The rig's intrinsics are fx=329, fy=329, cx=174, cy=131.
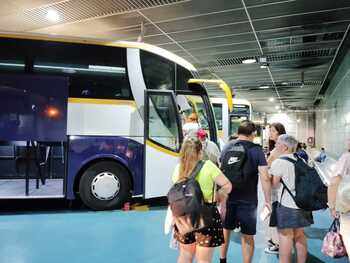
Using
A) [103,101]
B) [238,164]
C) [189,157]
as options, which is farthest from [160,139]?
[189,157]

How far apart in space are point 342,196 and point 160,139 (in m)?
3.65

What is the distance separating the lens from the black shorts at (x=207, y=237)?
2.59m

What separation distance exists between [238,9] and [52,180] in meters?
4.94

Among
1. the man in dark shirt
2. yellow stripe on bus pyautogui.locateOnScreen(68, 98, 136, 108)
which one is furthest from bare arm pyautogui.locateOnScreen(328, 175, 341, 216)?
yellow stripe on bus pyautogui.locateOnScreen(68, 98, 136, 108)

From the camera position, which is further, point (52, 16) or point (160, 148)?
point (52, 16)

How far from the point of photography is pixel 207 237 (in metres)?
2.59

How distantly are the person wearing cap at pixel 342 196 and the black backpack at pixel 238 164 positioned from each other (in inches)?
31.0

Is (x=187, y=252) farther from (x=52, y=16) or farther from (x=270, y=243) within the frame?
(x=52, y=16)

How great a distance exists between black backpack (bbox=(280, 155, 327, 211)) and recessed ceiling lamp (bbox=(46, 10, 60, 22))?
5.74 m

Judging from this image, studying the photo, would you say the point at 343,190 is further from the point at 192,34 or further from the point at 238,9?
the point at 192,34

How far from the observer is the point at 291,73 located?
12.3m

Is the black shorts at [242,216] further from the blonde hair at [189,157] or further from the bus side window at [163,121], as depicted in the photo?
the bus side window at [163,121]

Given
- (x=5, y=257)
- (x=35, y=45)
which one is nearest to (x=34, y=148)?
(x=35, y=45)

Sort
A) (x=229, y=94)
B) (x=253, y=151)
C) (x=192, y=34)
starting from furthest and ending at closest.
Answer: (x=192, y=34) → (x=229, y=94) → (x=253, y=151)
